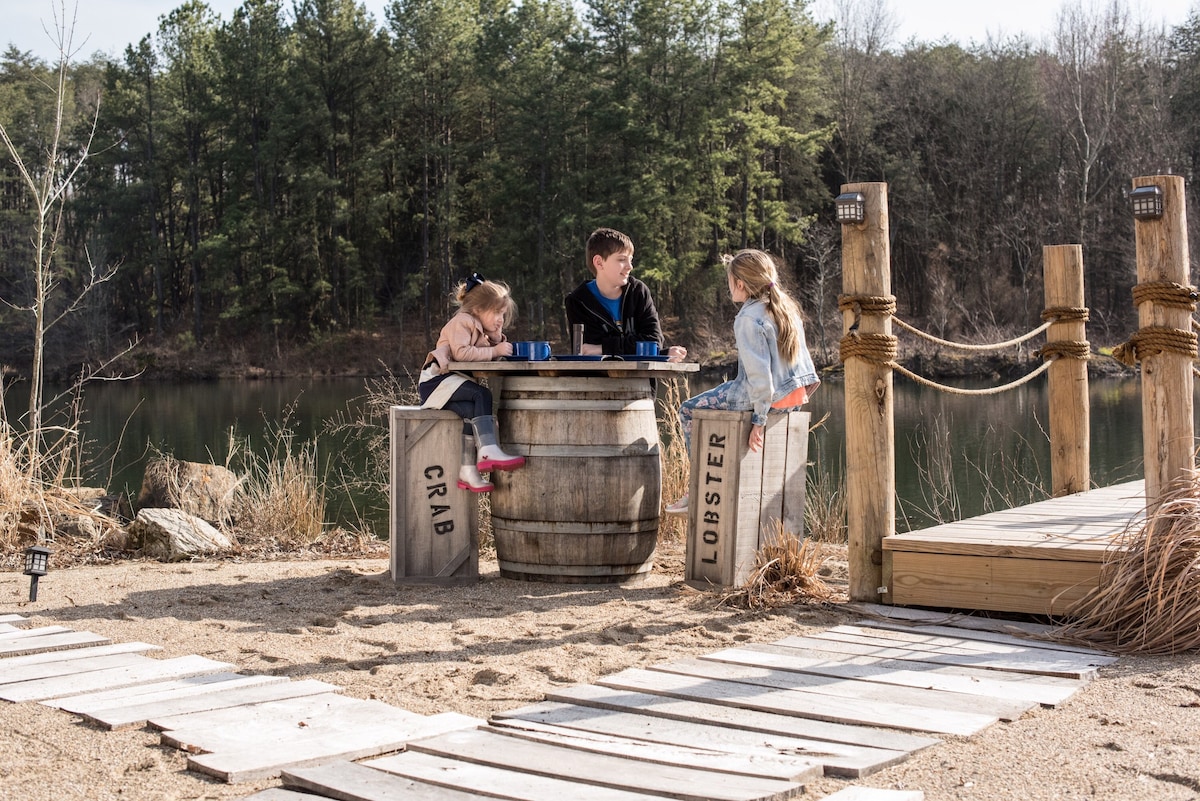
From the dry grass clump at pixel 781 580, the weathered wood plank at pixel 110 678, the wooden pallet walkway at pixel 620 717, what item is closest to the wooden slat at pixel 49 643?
the wooden pallet walkway at pixel 620 717

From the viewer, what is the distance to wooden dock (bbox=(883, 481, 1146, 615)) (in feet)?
16.1

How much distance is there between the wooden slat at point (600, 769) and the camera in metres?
2.88

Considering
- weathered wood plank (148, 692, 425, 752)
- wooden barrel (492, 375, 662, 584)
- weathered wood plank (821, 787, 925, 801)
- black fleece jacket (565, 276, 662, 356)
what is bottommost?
weathered wood plank (821, 787, 925, 801)

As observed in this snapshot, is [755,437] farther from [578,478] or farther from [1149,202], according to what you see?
[1149,202]

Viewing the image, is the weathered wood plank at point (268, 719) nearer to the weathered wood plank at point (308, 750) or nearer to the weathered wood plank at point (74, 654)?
the weathered wood plank at point (308, 750)

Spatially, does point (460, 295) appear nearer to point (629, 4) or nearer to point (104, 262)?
point (629, 4)

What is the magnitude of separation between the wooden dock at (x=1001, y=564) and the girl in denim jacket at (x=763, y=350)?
85cm

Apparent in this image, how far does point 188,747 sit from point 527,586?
2.85 meters

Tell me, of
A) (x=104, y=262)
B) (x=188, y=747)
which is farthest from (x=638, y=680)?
(x=104, y=262)

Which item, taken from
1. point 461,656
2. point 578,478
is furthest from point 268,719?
point 578,478

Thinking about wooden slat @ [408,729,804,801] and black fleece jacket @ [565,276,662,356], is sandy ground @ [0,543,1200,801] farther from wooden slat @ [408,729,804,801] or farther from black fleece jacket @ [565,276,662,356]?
black fleece jacket @ [565,276,662,356]

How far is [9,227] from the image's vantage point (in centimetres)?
4653

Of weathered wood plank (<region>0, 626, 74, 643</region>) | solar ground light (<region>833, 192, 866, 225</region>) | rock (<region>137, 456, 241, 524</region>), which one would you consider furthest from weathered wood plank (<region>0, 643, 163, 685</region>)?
rock (<region>137, 456, 241, 524</region>)

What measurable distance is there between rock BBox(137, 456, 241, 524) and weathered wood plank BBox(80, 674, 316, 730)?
5.78 meters
